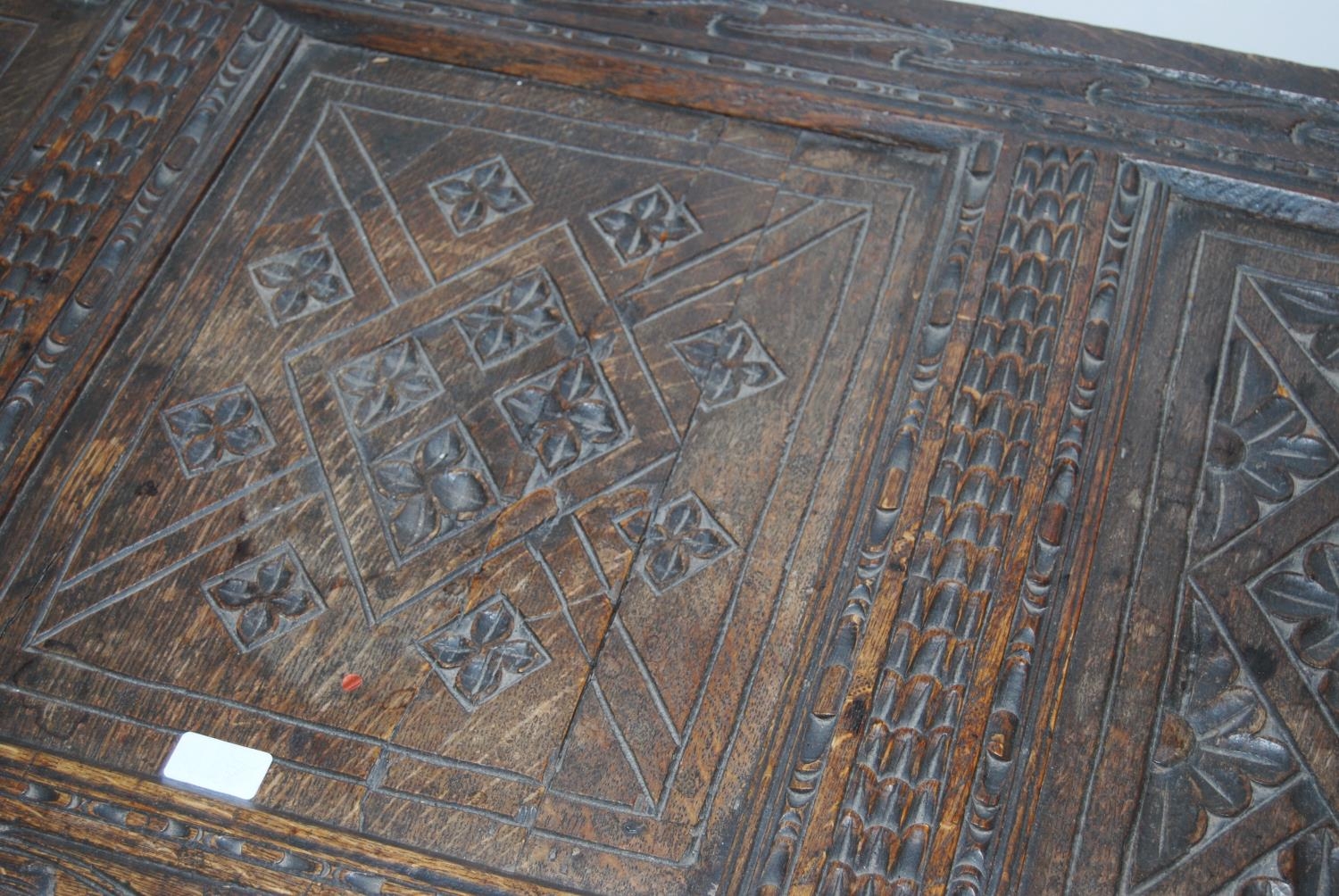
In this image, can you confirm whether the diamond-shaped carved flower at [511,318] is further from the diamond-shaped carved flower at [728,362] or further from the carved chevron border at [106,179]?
the carved chevron border at [106,179]

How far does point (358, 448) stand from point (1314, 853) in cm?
140

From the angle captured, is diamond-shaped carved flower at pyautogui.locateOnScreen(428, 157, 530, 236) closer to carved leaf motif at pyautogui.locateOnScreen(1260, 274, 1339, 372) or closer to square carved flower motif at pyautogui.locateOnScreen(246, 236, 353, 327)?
square carved flower motif at pyautogui.locateOnScreen(246, 236, 353, 327)

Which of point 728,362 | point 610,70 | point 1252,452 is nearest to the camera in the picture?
point 1252,452

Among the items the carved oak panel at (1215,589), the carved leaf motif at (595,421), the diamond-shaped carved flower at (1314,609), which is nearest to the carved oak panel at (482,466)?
the carved leaf motif at (595,421)

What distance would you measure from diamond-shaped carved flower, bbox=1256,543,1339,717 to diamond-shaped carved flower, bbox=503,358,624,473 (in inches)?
37.2

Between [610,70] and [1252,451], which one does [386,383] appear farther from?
[1252,451]

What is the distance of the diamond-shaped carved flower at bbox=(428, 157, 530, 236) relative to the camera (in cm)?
204

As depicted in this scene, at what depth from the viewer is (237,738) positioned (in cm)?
165

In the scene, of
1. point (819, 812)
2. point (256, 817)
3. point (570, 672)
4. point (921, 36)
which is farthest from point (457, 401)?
point (921, 36)

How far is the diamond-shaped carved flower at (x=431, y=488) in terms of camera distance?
5.90 feet

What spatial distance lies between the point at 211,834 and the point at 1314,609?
1.50 m

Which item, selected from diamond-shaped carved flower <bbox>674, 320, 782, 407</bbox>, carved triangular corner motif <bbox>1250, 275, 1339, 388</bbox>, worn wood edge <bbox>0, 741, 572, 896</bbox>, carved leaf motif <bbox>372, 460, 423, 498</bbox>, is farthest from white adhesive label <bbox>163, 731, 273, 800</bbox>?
carved triangular corner motif <bbox>1250, 275, 1339, 388</bbox>

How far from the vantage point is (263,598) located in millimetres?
1747

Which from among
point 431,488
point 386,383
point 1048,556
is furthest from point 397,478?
point 1048,556
